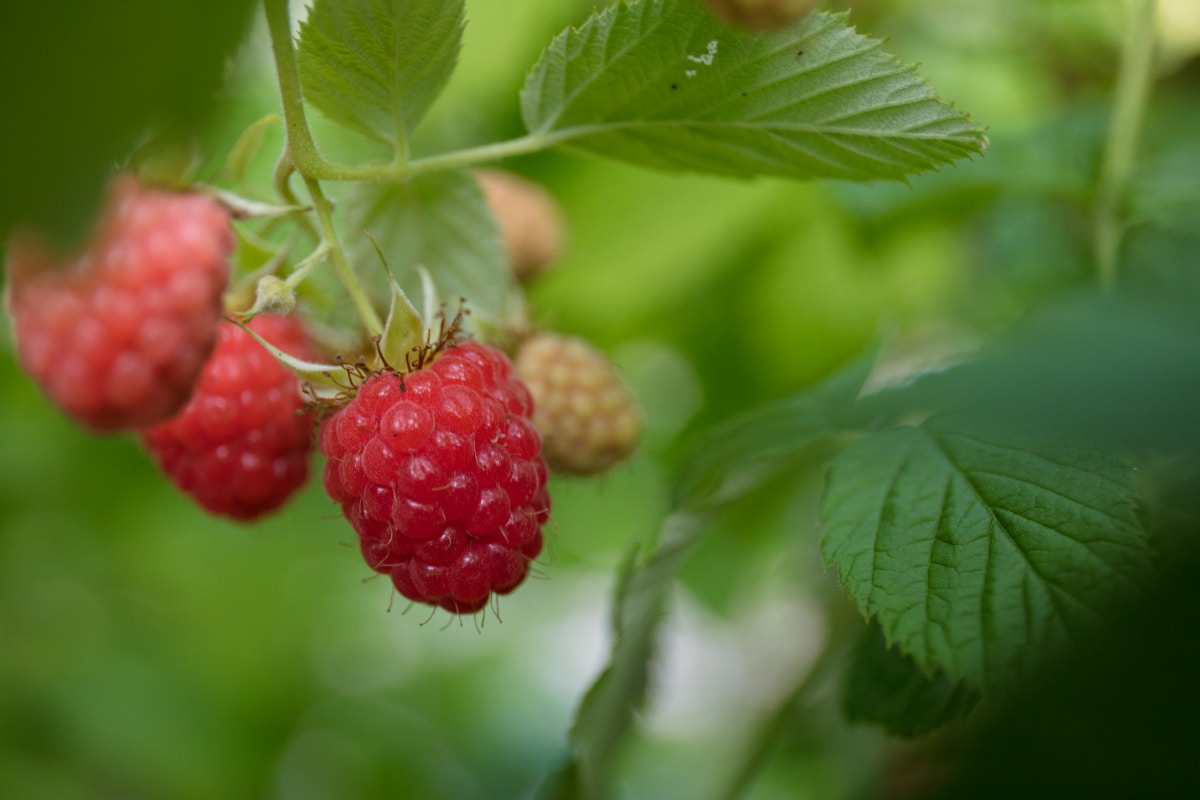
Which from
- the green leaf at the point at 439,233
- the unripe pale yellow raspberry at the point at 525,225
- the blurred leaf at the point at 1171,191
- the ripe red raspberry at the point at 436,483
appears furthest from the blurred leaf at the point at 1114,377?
the unripe pale yellow raspberry at the point at 525,225

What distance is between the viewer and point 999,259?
7.00 feet

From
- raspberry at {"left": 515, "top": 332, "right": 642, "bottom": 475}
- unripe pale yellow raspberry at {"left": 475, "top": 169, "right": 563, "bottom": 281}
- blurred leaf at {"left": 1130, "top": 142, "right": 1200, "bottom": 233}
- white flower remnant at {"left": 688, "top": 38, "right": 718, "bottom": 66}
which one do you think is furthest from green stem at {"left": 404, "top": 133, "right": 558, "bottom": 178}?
blurred leaf at {"left": 1130, "top": 142, "right": 1200, "bottom": 233}

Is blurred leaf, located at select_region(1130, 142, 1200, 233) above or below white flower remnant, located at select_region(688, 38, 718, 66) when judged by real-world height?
below

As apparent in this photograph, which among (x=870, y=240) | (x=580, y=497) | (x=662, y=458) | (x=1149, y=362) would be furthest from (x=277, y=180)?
(x=580, y=497)

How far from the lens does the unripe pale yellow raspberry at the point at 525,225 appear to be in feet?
6.07

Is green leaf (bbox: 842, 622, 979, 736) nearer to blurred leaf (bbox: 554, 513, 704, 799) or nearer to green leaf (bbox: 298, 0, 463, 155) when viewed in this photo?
blurred leaf (bbox: 554, 513, 704, 799)

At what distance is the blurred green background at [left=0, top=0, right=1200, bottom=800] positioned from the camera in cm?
208

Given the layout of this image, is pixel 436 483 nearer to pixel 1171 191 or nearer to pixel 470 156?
pixel 470 156

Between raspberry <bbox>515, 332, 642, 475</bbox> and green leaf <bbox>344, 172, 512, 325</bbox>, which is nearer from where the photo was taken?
green leaf <bbox>344, 172, 512, 325</bbox>

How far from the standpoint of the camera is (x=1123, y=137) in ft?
5.41

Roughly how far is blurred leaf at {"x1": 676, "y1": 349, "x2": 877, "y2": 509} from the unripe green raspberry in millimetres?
599

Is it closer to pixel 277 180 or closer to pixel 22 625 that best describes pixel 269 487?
pixel 277 180

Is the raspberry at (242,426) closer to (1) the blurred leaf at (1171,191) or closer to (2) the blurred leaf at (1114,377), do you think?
(2) the blurred leaf at (1114,377)

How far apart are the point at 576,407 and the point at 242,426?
0.41 m
